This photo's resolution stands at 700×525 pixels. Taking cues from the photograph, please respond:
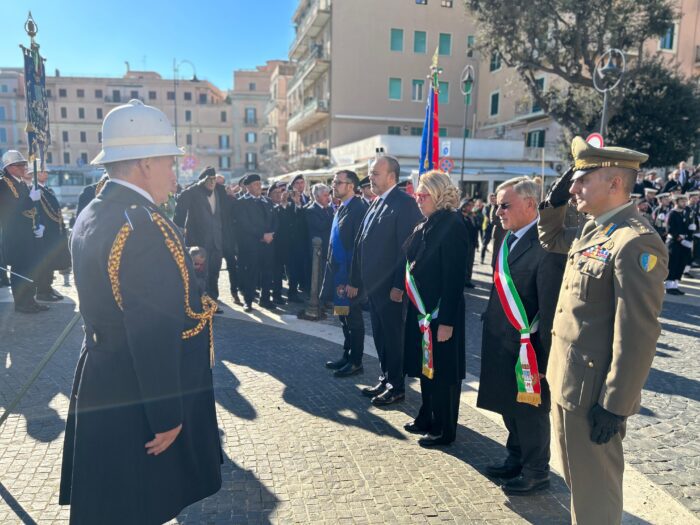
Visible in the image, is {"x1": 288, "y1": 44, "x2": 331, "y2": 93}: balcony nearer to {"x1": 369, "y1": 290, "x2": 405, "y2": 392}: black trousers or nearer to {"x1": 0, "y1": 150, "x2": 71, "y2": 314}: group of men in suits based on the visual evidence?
{"x1": 0, "y1": 150, "x2": 71, "y2": 314}: group of men in suits

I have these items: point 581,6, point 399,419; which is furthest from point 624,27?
point 399,419

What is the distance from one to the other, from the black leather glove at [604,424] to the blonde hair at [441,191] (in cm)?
188

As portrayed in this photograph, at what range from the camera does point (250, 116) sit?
244ft

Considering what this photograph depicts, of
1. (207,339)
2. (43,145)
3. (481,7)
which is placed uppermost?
(481,7)

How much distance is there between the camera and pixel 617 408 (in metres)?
2.14

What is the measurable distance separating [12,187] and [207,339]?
6.79 metres

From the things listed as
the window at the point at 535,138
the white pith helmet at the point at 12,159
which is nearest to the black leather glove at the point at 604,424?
the white pith helmet at the point at 12,159

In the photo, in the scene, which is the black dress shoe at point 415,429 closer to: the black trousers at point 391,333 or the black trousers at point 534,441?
the black trousers at point 391,333

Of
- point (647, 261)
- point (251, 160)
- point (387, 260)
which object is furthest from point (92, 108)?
point (647, 261)

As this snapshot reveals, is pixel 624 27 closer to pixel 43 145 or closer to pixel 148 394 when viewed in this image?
pixel 43 145

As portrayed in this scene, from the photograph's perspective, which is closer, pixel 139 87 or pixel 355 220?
pixel 355 220

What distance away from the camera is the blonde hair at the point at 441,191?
12.2 ft

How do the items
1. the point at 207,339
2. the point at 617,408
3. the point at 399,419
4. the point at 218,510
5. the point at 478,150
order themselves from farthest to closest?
the point at 478,150 → the point at 399,419 → the point at 218,510 → the point at 207,339 → the point at 617,408

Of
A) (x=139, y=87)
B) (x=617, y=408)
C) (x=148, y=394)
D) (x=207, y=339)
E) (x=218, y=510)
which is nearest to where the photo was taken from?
(x=148, y=394)
